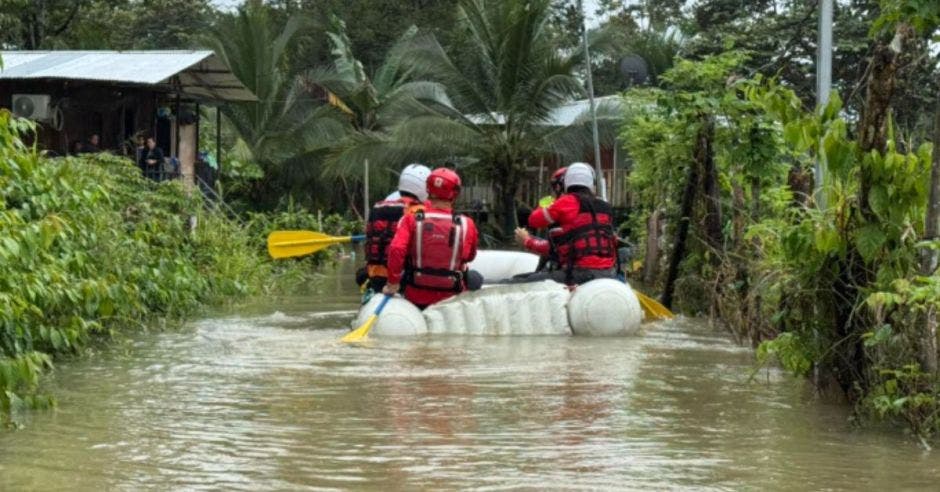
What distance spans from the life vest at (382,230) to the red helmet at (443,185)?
0.63 metres

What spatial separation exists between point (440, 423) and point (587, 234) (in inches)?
230

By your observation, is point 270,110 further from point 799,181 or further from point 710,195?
point 799,181

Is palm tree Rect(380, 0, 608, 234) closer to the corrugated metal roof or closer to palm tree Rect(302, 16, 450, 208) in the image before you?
→ palm tree Rect(302, 16, 450, 208)

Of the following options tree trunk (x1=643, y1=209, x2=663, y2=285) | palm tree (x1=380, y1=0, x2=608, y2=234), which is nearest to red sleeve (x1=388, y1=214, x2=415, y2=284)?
tree trunk (x1=643, y1=209, x2=663, y2=285)

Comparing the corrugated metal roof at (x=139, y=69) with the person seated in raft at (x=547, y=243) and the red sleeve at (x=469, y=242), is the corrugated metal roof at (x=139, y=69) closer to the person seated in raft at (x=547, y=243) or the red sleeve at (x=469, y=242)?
the person seated in raft at (x=547, y=243)

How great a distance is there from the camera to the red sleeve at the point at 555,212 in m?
14.6

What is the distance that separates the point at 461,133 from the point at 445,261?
73.1 ft

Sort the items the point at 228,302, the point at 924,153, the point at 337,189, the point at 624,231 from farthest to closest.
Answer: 1. the point at 337,189
2. the point at 624,231
3. the point at 228,302
4. the point at 924,153

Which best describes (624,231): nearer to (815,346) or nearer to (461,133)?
(461,133)

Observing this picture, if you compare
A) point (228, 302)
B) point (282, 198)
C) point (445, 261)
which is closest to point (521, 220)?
point (282, 198)

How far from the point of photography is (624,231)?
30.8 meters

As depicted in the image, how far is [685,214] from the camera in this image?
16625 millimetres

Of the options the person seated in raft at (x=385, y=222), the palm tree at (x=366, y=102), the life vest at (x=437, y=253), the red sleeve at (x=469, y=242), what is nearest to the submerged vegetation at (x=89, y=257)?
the person seated in raft at (x=385, y=222)

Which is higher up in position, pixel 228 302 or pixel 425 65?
pixel 425 65
